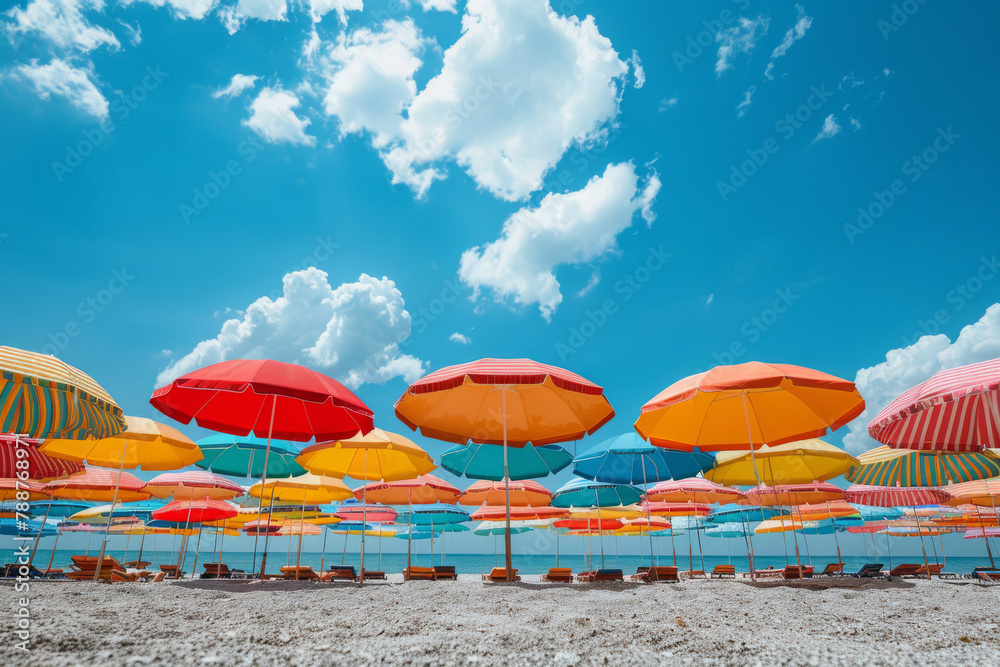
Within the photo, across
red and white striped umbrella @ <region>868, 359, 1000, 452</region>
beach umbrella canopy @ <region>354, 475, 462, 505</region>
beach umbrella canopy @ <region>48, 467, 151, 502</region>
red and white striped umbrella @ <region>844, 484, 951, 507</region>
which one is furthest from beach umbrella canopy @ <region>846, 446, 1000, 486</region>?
beach umbrella canopy @ <region>48, 467, 151, 502</region>

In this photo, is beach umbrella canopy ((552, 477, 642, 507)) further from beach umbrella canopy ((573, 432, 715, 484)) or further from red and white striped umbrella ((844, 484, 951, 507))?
red and white striped umbrella ((844, 484, 951, 507))

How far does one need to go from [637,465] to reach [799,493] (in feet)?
18.5

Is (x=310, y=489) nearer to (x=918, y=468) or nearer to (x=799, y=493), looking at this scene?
(x=799, y=493)

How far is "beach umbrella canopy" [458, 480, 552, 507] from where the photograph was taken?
480 inches

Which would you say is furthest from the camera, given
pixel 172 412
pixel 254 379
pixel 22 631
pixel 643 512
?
pixel 643 512

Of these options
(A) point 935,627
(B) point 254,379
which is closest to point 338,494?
(B) point 254,379

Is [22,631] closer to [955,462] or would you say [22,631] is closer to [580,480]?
[580,480]

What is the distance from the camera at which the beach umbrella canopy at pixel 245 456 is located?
338 inches

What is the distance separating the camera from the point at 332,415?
7078 millimetres

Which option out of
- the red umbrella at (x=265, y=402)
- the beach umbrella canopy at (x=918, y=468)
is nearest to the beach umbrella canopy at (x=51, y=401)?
the red umbrella at (x=265, y=402)

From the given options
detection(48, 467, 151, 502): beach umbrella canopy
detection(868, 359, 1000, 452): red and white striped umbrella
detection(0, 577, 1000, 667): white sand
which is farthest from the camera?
detection(48, 467, 151, 502): beach umbrella canopy

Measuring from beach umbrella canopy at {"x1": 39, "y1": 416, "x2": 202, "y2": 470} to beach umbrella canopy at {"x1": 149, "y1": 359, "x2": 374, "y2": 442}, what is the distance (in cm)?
141

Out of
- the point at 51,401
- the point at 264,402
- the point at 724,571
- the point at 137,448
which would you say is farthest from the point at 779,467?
the point at 137,448

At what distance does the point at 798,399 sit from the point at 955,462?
5.26 m
